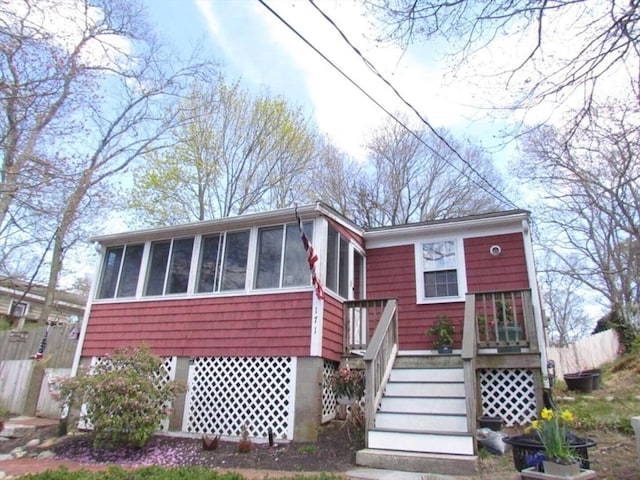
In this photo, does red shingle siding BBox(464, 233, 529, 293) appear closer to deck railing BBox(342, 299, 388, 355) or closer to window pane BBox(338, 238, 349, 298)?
deck railing BBox(342, 299, 388, 355)

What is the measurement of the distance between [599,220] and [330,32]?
16.4 meters

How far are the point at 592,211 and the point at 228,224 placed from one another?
14.8m

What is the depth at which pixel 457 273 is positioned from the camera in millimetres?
8359

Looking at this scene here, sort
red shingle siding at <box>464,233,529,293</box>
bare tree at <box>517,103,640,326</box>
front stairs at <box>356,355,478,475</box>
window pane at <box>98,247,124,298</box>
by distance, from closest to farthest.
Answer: front stairs at <box>356,355,478,475</box> < red shingle siding at <box>464,233,529,293</box> < window pane at <box>98,247,124,298</box> < bare tree at <box>517,103,640,326</box>

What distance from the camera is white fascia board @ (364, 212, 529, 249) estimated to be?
26.3ft

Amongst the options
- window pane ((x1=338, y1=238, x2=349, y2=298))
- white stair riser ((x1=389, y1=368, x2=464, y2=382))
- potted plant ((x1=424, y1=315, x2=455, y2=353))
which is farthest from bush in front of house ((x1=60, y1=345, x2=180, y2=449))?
potted plant ((x1=424, y1=315, x2=455, y2=353))

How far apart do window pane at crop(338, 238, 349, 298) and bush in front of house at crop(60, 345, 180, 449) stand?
3292 millimetres

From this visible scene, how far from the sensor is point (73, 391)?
6.88 metres

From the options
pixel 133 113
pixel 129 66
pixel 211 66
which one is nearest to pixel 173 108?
pixel 133 113

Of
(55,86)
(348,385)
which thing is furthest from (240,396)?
(55,86)

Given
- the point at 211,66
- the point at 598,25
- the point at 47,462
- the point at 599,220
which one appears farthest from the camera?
the point at 599,220

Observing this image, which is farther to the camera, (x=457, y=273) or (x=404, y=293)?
(x=404, y=293)

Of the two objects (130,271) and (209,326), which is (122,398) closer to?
(209,326)

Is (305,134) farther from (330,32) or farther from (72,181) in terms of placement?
(330,32)
